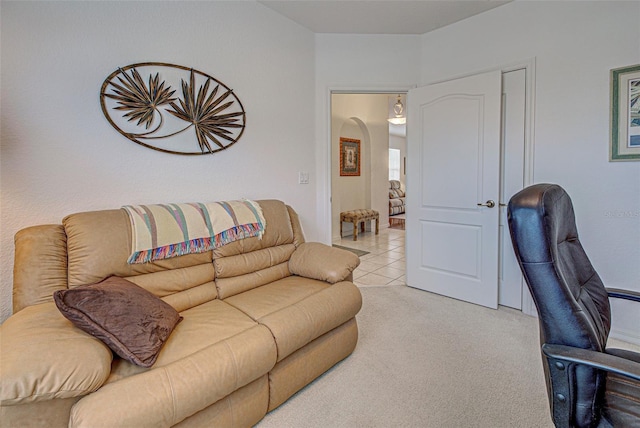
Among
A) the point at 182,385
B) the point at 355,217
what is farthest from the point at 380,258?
the point at 182,385

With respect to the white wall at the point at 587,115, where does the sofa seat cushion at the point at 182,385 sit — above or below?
below

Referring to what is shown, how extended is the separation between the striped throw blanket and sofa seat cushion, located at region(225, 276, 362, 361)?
0.40 meters

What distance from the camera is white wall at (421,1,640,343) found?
84.7 inches

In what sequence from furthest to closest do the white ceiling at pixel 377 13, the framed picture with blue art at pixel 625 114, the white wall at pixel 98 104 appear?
the white ceiling at pixel 377 13 < the framed picture with blue art at pixel 625 114 < the white wall at pixel 98 104

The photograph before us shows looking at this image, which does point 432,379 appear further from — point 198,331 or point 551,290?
point 198,331

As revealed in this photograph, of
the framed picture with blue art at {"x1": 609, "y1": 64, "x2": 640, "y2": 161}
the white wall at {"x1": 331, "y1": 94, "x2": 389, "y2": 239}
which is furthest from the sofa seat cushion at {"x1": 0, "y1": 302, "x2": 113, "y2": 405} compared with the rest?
the white wall at {"x1": 331, "y1": 94, "x2": 389, "y2": 239}

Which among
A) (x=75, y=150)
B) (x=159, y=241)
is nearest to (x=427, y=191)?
(x=159, y=241)

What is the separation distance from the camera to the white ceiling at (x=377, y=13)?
8.57 ft

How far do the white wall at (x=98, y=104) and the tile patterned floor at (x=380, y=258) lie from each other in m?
1.57

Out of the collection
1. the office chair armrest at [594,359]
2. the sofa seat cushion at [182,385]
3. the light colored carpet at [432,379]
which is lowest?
the light colored carpet at [432,379]

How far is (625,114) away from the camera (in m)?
2.13

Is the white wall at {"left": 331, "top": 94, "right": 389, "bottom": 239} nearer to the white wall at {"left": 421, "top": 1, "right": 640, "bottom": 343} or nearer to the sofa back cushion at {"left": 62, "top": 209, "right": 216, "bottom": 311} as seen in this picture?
the white wall at {"left": 421, "top": 1, "right": 640, "bottom": 343}

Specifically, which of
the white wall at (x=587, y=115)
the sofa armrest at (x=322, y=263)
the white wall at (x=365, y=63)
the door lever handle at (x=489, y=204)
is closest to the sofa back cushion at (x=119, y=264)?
the sofa armrest at (x=322, y=263)

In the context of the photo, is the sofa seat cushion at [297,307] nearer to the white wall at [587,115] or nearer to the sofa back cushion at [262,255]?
the sofa back cushion at [262,255]
